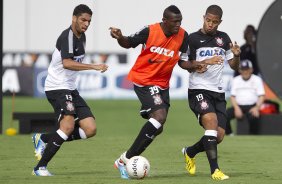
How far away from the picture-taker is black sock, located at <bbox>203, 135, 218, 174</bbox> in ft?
40.3

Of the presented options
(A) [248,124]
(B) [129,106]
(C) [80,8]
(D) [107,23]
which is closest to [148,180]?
(C) [80,8]

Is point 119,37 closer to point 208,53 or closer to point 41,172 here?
point 208,53

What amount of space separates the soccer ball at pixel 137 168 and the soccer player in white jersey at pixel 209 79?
2.80 ft

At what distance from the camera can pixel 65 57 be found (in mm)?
12453

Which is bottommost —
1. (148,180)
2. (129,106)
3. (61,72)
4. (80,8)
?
(129,106)

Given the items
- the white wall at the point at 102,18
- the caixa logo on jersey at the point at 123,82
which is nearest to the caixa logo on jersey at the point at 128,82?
the caixa logo on jersey at the point at 123,82

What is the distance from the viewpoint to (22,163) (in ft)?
46.1

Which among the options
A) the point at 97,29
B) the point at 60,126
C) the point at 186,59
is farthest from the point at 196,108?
the point at 97,29

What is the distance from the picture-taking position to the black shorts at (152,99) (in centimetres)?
1250

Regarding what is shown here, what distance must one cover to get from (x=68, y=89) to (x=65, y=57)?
1.77 ft

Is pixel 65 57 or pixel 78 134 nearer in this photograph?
pixel 65 57

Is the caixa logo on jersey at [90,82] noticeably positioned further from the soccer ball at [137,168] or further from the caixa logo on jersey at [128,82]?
the soccer ball at [137,168]

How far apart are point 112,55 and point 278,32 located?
53.8 ft

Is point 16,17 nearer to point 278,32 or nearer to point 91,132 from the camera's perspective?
point 278,32
